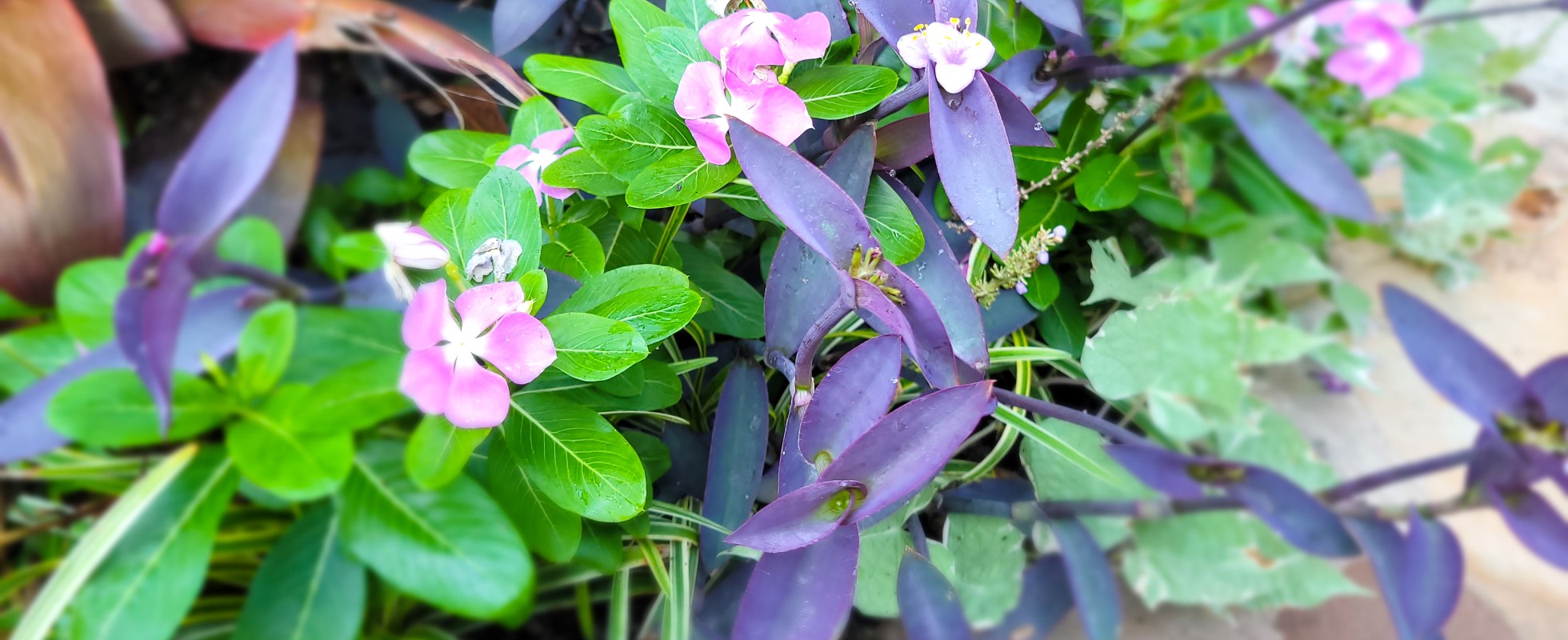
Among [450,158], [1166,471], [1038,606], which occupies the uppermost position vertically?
[450,158]

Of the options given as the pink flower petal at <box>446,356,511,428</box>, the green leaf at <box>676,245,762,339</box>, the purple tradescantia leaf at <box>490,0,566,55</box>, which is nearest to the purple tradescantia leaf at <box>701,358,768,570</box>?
the green leaf at <box>676,245,762,339</box>

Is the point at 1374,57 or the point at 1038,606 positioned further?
the point at 1374,57

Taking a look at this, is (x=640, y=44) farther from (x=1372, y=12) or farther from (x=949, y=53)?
(x=1372, y=12)

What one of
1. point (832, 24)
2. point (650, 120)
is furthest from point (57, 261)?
point (832, 24)

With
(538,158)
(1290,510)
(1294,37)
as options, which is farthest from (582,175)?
(1294,37)

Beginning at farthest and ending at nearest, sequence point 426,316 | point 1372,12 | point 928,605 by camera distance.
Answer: point 1372,12, point 928,605, point 426,316

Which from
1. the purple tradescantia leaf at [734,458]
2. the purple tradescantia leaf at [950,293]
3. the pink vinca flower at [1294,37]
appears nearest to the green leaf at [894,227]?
the purple tradescantia leaf at [950,293]
